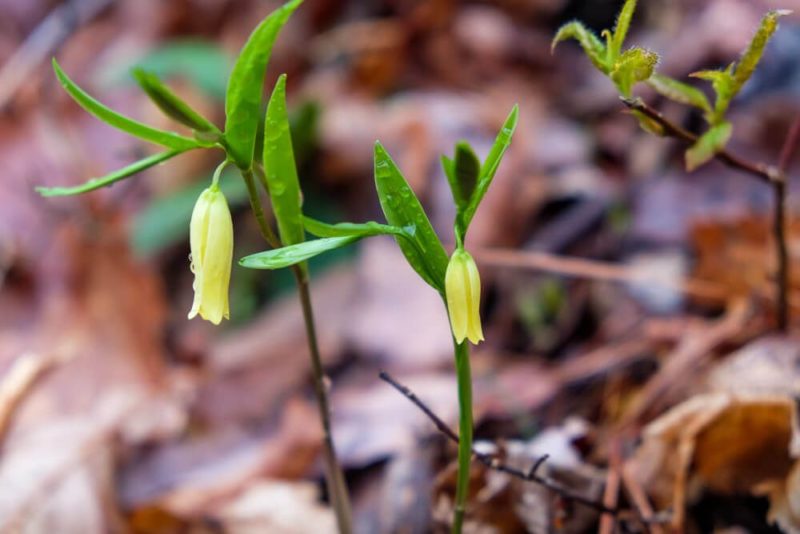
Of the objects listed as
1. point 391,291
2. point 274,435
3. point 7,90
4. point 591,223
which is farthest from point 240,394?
point 7,90

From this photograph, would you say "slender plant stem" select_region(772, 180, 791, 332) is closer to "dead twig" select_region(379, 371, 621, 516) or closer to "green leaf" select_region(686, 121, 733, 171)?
"green leaf" select_region(686, 121, 733, 171)

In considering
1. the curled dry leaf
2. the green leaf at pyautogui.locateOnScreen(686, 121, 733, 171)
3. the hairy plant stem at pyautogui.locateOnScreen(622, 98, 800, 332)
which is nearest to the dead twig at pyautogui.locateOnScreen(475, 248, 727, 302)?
the hairy plant stem at pyautogui.locateOnScreen(622, 98, 800, 332)

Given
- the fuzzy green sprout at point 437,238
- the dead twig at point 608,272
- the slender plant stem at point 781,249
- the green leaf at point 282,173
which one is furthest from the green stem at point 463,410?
the dead twig at point 608,272

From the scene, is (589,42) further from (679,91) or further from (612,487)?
(612,487)

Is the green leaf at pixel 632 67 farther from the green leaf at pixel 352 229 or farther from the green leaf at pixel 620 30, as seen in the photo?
the green leaf at pixel 352 229

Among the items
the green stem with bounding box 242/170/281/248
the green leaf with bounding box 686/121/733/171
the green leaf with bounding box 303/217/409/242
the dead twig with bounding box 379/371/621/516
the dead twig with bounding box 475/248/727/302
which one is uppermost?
the green leaf with bounding box 686/121/733/171

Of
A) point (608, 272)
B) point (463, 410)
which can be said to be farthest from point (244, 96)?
point (608, 272)
